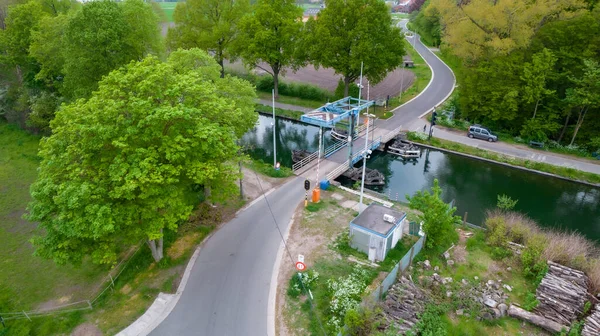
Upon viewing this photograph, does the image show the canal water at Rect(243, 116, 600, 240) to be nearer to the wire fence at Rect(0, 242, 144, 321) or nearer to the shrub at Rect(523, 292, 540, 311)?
the shrub at Rect(523, 292, 540, 311)

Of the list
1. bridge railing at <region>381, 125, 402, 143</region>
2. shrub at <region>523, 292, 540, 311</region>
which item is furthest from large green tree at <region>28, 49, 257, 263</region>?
bridge railing at <region>381, 125, 402, 143</region>

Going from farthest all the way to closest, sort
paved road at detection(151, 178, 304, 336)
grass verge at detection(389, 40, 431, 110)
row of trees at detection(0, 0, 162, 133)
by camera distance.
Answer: grass verge at detection(389, 40, 431, 110) < row of trees at detection(0, 0, 162, 133) < paved road at detection(151, 178, 304, 336)

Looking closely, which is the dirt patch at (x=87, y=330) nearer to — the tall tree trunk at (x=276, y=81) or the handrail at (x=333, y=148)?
the handrail at (x=333, y=148)

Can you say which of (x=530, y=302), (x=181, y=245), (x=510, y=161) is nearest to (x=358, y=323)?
(x=530, y=302)

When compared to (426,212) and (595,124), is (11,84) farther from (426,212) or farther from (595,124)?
(595,124)

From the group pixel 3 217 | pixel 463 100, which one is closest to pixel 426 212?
pixel 463 100

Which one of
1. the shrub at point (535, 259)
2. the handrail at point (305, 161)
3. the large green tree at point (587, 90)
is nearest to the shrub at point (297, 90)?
the handrail at point (305, 161)

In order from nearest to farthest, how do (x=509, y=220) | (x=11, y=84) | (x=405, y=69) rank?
(x=509, y=220)
(x=11, y=84)
(x=405, y=69)
